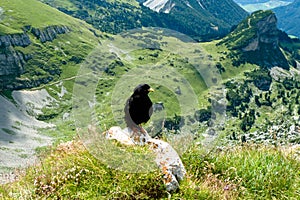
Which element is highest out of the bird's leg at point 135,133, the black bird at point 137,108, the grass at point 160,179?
the black bird at point 137,108

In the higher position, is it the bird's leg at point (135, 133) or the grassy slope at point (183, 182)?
the bird's leg at point (135, 133)

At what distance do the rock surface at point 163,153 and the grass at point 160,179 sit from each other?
20cm

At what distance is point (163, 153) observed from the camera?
9547 mm

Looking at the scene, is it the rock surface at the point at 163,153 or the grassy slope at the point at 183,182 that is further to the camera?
the rock surface at the point at 163,153

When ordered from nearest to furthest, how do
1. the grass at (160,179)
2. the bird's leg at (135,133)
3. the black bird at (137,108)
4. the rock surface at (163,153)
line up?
the grass at (160,179)
the rock surface at (163,153)
the bird's leg at (135,133)
the black bird at (137,108)

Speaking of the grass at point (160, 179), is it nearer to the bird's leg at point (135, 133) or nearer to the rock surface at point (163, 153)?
the rock surface at point (163, 153)

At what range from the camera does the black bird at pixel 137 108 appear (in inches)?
423

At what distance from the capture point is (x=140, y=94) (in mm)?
10734

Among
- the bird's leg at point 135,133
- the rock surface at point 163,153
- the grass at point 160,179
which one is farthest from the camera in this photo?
the bird's leg at point 135,133

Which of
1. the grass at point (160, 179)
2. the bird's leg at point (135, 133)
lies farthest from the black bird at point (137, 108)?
the grass at point (160, 179)

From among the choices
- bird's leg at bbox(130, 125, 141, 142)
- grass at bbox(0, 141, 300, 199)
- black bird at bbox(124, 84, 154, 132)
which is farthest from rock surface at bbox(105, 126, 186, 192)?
black bird at bbox(124, 84, 154, 132)

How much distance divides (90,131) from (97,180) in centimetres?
160

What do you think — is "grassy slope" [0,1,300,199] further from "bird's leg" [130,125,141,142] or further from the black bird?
the black bird

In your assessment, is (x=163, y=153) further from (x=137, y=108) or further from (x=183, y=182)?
(x=137, y=108)
